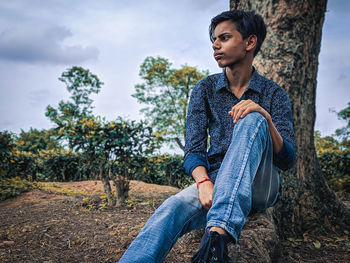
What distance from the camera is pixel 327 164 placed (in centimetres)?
805

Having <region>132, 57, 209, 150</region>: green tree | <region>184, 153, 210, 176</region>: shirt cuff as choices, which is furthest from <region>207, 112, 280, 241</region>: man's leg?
<region>132, 57, 209, 150</region>: green tree

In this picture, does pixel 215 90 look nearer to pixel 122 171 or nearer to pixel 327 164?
pixel 122 171

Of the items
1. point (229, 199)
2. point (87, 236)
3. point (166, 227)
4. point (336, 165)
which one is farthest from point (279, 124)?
point (336, 165)

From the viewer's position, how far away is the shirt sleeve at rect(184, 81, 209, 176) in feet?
7.22

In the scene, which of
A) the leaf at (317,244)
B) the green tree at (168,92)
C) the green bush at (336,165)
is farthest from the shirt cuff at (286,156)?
the green tree at (168,92)

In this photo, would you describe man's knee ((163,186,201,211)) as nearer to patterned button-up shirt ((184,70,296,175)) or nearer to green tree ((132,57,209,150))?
patterned button-up shirt ((184,70,296,175))

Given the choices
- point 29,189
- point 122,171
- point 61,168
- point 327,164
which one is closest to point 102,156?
point 122,171

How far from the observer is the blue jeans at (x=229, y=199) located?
154 centimetres

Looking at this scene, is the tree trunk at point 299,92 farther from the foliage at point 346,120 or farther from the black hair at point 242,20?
the foliage at point 346,120

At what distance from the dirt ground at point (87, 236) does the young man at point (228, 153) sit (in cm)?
84

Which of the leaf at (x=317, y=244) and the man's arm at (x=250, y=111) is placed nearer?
the man's arm at (x=250, y=111)

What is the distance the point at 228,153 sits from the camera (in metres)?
1.78

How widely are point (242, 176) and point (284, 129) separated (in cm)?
76

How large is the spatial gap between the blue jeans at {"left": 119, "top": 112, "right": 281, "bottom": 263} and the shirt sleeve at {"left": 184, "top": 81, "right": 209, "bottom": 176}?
0.71 feet
